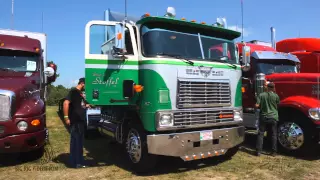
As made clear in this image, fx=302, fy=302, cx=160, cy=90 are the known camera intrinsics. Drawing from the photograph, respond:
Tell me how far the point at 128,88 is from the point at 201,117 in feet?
4.81

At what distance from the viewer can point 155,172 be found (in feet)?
18.7

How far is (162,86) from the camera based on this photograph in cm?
528

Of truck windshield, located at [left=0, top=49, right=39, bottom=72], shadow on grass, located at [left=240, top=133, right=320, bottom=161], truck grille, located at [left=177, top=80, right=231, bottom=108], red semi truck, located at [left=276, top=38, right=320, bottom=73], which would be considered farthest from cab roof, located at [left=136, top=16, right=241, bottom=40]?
red semi truck, located at [left=276, top=38, right=320, bottom=73]

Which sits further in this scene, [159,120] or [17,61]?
[17,61]

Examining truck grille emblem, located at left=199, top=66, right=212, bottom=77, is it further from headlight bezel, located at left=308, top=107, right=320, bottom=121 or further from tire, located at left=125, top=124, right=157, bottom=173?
headlight bezel, located at left=308, top=107, right=320, bottom=121

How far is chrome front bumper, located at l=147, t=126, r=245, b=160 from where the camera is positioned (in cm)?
518

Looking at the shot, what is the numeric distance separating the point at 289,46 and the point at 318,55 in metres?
1.82

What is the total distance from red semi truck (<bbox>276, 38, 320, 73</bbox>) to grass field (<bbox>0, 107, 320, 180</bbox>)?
382 centimetres

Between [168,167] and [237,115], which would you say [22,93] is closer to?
[168,167]

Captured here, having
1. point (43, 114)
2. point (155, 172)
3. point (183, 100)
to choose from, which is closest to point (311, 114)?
point (183, 100)

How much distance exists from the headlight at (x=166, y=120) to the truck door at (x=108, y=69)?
30.5 inches

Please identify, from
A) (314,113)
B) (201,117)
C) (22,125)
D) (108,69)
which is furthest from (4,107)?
(314,113)

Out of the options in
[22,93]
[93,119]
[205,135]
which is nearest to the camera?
[205,135]

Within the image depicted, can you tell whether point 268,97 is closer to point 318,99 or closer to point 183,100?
point 318,99
